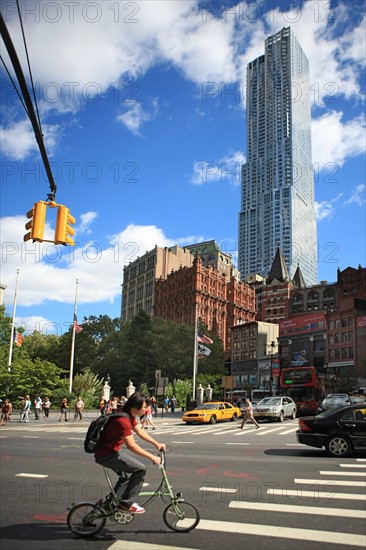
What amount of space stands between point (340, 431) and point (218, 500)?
634 centimetres

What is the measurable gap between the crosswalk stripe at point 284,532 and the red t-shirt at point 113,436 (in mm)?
1770

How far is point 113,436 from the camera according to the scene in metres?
5.82

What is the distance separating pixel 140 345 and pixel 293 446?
57.1 m

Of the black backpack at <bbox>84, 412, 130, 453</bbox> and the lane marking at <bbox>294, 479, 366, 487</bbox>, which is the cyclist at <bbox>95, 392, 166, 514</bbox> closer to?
the black backpack at <bbox>84, 412, 130, 453</bbox>

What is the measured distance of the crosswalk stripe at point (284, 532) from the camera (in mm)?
5801

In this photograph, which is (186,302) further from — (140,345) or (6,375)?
(6,375)

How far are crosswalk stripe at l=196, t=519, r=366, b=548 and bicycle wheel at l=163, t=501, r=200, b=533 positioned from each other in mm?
323

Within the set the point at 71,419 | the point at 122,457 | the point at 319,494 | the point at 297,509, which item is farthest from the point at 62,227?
the point at 71,419

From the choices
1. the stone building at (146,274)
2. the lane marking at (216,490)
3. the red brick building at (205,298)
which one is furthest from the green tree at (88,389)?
the stone building at (146,274)

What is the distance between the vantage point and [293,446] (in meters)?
15.7

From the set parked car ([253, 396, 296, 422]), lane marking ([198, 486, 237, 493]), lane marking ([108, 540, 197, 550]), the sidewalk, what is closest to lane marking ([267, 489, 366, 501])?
lane marking ([198, 486, 237, 493])

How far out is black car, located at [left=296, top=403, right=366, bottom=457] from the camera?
12.8m

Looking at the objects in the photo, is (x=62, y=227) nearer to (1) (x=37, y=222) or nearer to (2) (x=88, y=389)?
(1) (x=37, y=222)

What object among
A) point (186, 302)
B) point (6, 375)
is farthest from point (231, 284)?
point (6, 375)
